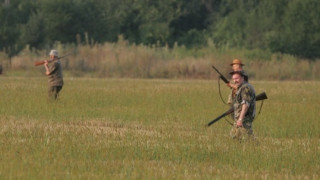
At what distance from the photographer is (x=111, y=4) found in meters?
68.3

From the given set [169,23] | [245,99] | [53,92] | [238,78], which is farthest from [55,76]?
[169,23]

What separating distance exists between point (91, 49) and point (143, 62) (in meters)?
3.10

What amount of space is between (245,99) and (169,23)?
5416cm

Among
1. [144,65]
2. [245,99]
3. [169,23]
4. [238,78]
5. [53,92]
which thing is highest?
[169,23]

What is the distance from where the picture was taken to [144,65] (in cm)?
4372

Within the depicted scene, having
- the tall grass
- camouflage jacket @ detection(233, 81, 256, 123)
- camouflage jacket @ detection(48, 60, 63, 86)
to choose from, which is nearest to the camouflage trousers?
camouflage jacket @ detection(233, 81, 256, 123)

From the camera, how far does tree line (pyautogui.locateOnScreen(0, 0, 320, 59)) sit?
169 feet

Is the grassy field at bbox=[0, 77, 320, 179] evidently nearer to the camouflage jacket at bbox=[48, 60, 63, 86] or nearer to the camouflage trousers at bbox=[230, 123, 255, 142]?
the camouflage trousers at bbox=[230, 123, 255, 142]

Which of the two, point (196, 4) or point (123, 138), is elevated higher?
point (196, 4)

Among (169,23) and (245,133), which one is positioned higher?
→ (169,23)

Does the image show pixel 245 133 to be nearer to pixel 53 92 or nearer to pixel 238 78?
pixel 238 78

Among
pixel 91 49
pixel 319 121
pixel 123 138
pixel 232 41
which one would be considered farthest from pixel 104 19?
pixel 123 138

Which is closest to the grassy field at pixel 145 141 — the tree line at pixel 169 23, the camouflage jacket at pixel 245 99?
the camouflage jacket at pixel 245 99

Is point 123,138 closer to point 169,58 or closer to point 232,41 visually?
point 169,58
